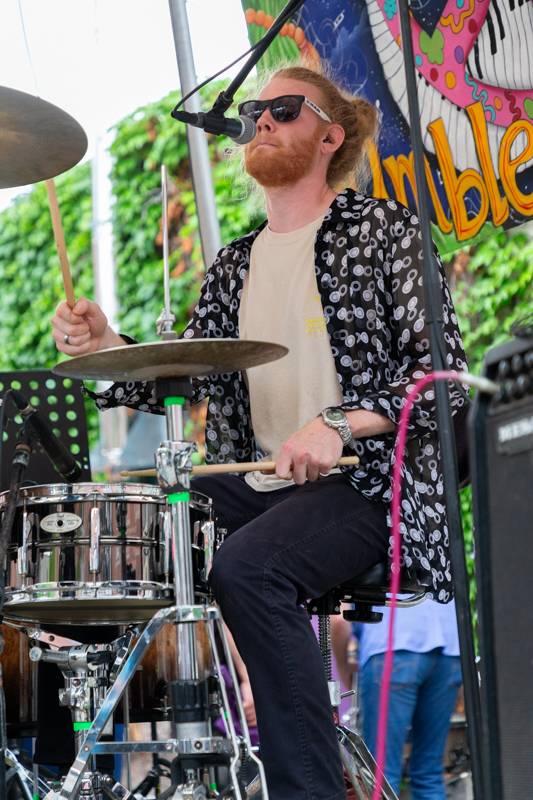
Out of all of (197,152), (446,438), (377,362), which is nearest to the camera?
(446,438)

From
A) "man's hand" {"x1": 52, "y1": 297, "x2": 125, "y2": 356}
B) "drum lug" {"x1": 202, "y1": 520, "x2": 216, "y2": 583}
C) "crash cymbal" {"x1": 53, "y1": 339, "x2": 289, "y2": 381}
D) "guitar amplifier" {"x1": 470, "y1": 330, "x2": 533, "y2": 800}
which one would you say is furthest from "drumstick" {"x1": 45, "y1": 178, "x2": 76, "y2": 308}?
"guitar amplifier" {"x1": 470, "y1": 330, "x2": 533, "y2": 800}

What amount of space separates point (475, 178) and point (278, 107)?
611 mm

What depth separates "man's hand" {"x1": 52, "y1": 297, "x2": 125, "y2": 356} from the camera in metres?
2.63

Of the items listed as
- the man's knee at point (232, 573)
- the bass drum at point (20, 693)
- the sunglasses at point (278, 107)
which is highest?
the sunglasses at point (278, 107)

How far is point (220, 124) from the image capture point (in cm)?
238

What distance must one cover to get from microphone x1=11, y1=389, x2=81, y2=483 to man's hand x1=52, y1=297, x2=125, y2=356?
0.17 metres

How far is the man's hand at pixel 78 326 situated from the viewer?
263 centimetres

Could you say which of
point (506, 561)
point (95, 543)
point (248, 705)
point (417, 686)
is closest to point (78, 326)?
point (95, 543)

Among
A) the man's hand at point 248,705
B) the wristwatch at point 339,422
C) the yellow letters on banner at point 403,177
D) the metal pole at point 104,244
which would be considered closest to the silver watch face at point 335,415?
the wristwatch at point 339,422

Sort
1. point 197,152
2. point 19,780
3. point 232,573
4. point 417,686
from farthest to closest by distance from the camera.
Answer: point 417,686 → point 197,152 → point 19,780 → point 232,573

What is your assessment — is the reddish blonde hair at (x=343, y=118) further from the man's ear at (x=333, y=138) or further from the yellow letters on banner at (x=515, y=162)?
the yellow letters on banner at (x=515, y=162)

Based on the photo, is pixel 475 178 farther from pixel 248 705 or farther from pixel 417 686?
pixel 248 705

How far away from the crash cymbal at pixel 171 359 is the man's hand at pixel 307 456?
18cm

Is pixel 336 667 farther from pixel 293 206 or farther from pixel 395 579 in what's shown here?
pixel 395 579
